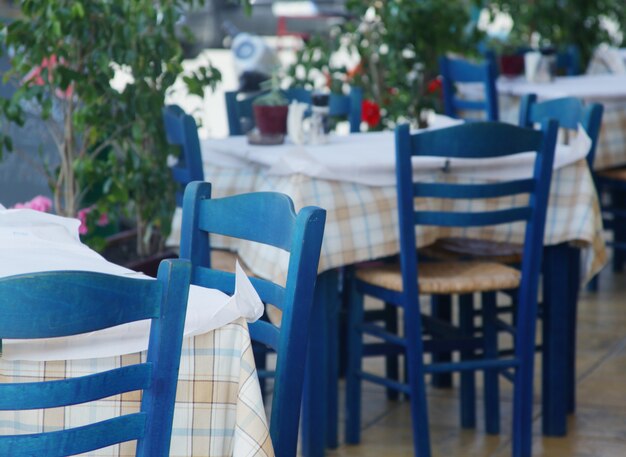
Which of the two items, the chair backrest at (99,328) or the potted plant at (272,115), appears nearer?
the chair backrest at (99,328)

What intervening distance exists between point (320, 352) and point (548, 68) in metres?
2.69

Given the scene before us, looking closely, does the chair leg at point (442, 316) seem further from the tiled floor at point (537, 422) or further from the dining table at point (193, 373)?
the dining table at point (193, 373)

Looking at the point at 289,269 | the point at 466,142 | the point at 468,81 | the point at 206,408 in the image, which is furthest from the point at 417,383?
the point at 468,81

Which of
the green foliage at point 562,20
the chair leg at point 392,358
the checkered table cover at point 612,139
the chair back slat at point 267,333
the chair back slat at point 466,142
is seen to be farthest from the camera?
the green foliage at point 562,20

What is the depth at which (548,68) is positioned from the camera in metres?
5.20

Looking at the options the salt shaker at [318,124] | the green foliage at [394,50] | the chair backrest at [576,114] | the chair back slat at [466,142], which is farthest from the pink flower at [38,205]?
the green foliage at [394,50]

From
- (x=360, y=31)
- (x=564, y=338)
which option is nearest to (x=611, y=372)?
(x=564, y=338)

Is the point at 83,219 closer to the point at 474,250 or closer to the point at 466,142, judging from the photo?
the point at 474,250

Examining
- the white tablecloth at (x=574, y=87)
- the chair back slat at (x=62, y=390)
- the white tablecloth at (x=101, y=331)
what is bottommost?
the white tablecloth at (x=574, y=87)

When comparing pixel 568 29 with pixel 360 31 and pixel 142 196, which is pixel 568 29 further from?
pixel 142 196

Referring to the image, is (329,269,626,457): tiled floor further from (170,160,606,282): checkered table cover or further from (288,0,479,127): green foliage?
(288,0,479,127): green foliage

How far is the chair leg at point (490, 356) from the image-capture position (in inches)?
122

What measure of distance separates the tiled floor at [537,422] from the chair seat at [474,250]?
504 mm

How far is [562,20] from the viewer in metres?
6.44
